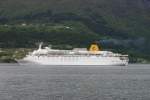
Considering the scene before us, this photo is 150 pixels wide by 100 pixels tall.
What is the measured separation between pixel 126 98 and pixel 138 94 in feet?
23.9

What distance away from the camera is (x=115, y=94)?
102625mm

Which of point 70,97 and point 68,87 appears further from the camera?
point 68,87

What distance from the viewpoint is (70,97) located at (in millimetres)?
97000

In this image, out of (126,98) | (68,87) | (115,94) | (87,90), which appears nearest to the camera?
(126,98)

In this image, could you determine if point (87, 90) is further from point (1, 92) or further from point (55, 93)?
point (1, 92)

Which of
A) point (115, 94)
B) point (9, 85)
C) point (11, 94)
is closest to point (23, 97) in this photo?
point (11, 94)

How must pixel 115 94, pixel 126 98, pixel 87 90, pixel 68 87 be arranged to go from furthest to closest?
pixel 68 87 → pixel 87 90 → pixel 115 94 → pixel 126 98

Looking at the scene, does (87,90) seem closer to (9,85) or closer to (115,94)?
(115,94)

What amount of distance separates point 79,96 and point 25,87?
20.2 m

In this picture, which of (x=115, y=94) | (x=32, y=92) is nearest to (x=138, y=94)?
(x=115, y=94)

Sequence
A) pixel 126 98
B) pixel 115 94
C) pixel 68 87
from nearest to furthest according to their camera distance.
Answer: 1. pixel 126 98
2. pixel 115 94
3. pixel 68 87

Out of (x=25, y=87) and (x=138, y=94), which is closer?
(x=138, y=94)

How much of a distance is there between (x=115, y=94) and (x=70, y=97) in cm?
927

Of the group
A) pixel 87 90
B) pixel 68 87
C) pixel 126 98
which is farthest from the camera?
pixel 68 87
